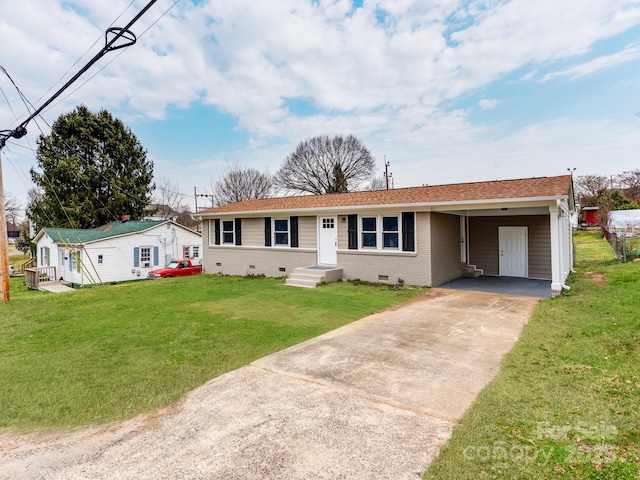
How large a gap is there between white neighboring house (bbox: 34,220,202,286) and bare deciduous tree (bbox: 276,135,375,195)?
608 inches

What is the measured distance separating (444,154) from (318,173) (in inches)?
517

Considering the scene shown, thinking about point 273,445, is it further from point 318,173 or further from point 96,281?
point 318,173

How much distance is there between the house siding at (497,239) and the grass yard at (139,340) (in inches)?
174

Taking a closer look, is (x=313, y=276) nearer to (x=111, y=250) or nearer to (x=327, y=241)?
(x=327, y=241)

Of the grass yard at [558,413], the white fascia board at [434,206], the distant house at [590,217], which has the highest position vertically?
the distant house at [590,217]

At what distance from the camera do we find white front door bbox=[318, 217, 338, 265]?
43.2 feet

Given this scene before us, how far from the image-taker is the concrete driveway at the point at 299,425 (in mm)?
2637

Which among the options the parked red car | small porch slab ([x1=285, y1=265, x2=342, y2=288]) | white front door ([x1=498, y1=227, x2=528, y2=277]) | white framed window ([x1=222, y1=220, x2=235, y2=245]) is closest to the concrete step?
small porch slab ([x1=285, y1=265, x2=342, y2=288])

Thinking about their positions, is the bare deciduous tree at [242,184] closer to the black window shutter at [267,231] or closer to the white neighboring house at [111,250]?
the white neighboring house at [111,250]

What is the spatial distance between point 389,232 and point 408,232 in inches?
27.9

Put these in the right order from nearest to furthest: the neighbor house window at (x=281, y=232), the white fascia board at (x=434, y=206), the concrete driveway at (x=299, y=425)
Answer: the concrete driveway at (x=299, y=425) → the white fascia board at (x=434, y=206) → the neighbor house window at (x=281, y=232)

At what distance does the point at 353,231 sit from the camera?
12664mm

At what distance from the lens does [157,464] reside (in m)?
2.69

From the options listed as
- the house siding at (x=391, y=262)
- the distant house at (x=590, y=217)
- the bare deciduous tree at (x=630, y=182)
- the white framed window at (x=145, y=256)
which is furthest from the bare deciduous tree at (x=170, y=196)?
the bare deciduous tree at (x=630, y=182)
